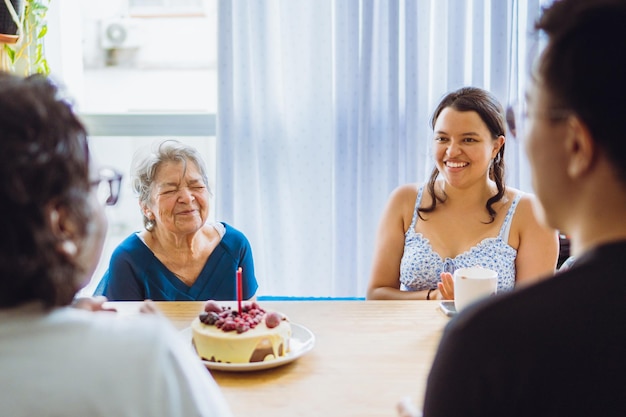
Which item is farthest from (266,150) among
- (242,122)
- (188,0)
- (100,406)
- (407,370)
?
(100,406)

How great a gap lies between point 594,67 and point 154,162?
5.61 feet

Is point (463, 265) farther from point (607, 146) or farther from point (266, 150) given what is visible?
point (607, 146)

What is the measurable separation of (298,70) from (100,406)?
248 cm

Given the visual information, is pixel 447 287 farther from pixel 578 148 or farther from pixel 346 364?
pixel 578 148

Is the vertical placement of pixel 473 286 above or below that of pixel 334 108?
below

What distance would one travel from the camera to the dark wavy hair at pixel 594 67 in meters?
0.72

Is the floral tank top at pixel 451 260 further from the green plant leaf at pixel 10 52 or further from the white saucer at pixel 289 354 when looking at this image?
the green plant leaf at pixel 10 52

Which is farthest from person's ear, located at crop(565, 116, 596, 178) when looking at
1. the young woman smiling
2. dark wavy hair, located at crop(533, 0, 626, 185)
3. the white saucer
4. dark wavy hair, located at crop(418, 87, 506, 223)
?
dark wavy hair, located at crop(418, 87, 506, 223)

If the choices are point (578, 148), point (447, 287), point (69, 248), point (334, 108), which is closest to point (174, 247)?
point (447, 287)

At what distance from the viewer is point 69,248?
80 centimetres

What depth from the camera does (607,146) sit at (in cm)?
75

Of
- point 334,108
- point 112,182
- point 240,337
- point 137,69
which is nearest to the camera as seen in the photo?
point 112,182

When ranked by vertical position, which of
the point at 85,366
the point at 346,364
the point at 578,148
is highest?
the point at 578,148

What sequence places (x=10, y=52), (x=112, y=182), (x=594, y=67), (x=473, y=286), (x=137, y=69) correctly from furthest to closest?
(x=137, y=69), (x=10, y=52), (x=473, y=286), (x=112, y=182), (x=594, y=67)
